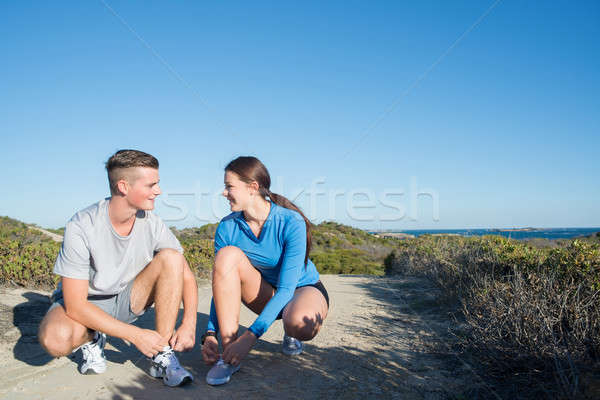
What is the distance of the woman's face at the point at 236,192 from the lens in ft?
10.0


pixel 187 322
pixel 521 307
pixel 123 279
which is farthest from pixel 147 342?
pixel 521 307

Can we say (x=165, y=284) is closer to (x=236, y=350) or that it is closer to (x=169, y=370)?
(x=169, y=370)

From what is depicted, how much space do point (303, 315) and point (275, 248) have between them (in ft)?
1.73

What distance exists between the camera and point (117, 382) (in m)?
2.60

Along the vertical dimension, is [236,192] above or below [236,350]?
above

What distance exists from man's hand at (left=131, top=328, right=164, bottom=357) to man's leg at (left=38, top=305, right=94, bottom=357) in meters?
0.40

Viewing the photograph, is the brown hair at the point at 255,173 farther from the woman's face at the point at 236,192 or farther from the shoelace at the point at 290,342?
the shoelace at the point at 290,342

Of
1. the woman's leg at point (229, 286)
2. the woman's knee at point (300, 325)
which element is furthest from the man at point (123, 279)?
the woman's knee at point (300, 325)

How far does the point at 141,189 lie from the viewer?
108 inches

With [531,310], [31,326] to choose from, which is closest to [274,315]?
[531,310]

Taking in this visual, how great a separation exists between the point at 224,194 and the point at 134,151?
27.2 inches

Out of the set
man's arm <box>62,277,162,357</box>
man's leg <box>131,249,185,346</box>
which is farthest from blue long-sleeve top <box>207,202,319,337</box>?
man's arm <box>62,277,162,357</box>

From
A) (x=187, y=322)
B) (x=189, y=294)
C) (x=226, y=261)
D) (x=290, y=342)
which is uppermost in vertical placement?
(x=226, y=261)

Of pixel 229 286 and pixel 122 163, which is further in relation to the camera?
pixel 229 286
